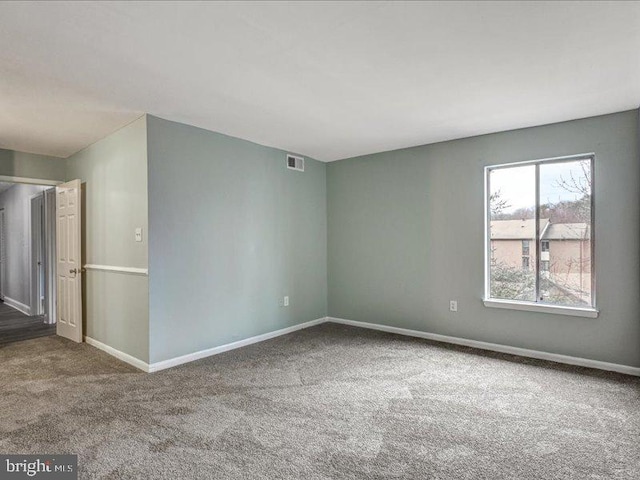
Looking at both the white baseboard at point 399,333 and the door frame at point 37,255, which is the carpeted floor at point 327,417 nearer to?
the white baseboard at point 399,333

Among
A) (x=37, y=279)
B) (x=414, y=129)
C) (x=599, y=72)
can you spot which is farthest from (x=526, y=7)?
(x=37, y=279)

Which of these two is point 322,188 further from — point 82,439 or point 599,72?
point 82,439

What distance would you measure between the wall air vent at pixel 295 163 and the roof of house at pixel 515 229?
263cm

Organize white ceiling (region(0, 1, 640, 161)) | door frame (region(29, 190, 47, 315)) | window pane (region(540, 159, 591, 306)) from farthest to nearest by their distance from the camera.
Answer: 1. door frame (region(29, 190, 47, 315))
2. window pane (region(540, 159, 591, 306))
3. white ceiling (region(0, 1, 640, 161))

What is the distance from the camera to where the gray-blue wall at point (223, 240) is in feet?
11.9

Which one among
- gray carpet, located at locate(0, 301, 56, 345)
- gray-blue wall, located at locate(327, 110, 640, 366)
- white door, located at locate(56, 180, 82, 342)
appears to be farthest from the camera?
gray carpet, located at locate(0, 301, 56, 345)

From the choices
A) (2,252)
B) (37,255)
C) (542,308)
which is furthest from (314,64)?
(2,252)

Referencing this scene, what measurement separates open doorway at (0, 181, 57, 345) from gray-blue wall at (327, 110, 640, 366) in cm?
438

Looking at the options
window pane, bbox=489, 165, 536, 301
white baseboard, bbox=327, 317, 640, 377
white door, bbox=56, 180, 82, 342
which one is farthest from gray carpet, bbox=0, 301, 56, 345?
window pane, bbox=489, 165, 536, 301

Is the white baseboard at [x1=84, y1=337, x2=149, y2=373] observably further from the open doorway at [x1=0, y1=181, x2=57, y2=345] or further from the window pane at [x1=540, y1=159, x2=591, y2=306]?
the window pane at [x1=540, y1=159, x2=591, y2=306]

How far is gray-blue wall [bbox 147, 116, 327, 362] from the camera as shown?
363 cm

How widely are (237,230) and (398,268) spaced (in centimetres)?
219

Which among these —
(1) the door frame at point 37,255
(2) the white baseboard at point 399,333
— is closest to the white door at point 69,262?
(2) the white baseboard at point 399,333

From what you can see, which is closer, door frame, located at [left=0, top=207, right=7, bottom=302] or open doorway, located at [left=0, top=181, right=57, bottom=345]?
open doorway, located at [left=0, top=181, right=57, bottom=345]
